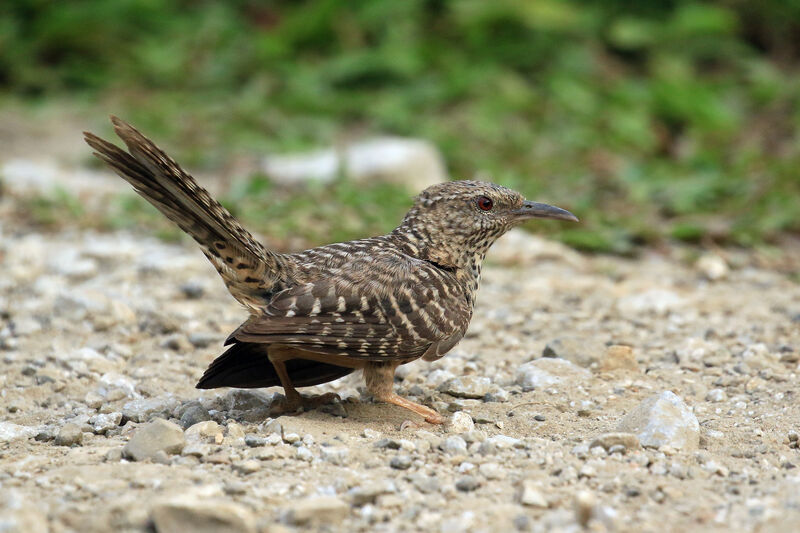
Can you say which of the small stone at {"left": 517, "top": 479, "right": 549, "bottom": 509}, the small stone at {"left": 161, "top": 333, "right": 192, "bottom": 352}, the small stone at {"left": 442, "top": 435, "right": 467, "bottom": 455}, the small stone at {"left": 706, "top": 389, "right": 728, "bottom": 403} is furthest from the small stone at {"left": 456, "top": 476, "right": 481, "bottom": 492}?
the small stone at {"left": 161, "top": 333, "right": 192, "bottom": 352}

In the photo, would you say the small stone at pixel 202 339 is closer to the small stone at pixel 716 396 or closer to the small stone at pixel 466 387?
the small stone at pixel 466 387

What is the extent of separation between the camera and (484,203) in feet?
17.6

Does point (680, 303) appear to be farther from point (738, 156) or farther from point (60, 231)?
point (60, 231)

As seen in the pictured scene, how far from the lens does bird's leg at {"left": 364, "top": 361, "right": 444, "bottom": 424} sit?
4762 millimetres

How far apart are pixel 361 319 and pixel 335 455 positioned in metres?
0.75

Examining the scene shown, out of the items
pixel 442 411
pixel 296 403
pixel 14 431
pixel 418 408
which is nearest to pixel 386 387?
pixel 418 408

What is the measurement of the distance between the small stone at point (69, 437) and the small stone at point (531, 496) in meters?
1.94

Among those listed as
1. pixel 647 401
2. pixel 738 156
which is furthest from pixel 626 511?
pixel 738 156

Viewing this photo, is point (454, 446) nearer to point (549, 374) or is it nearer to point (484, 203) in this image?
point (549, 374)

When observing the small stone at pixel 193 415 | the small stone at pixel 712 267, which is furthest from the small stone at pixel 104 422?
the small stone at pixel 712 267

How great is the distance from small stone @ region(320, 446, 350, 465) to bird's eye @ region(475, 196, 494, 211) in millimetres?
1802

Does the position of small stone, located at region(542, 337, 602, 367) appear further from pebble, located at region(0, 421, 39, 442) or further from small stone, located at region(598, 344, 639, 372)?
pebble, located at region(0, 421, 39, 442)

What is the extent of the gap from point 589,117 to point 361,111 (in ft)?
8.51

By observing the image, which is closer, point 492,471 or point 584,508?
point 584,508
